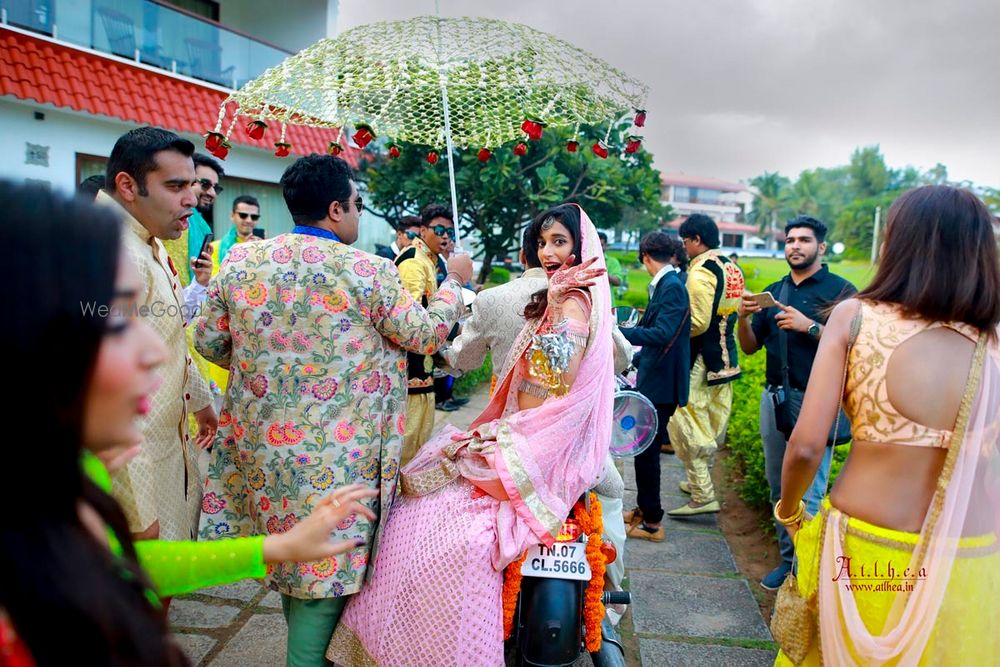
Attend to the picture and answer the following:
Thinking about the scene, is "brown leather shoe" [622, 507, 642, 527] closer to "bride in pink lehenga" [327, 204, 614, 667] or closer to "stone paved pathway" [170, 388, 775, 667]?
"stone paved pathway" [170, 388, 775, 667]

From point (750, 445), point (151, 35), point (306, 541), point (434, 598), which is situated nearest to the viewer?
point (306, 541)

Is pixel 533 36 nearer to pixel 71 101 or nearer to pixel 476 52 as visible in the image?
pixel 476 52

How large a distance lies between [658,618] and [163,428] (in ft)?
7.81

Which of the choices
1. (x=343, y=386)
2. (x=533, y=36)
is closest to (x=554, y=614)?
(x=343, y=386)

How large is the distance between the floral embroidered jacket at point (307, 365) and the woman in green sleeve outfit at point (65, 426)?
1.28m

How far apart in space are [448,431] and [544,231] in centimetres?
88

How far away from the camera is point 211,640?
2.94m

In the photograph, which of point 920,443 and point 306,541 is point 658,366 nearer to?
point 920,443

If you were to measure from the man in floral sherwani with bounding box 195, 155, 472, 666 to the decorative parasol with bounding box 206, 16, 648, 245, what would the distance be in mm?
846

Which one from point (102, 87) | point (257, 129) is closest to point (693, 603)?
point (257, 129)

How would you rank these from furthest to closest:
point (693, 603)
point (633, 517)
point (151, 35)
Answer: point (151, 35) < point (633, 517) < point (693, 603)

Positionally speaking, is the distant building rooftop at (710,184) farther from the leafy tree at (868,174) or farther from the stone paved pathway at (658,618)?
the stone paved pathway at (658,618)

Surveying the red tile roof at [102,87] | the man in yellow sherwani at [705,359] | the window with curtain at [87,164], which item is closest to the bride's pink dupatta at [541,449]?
the man in yellow sherwani at [705,359]

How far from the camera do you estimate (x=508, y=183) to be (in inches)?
421
